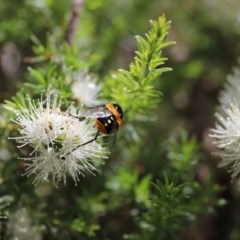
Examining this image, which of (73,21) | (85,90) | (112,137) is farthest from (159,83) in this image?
(112,137)

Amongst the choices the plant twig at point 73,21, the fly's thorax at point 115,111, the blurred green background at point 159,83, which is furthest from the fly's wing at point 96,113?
the plant twig at point 73,21

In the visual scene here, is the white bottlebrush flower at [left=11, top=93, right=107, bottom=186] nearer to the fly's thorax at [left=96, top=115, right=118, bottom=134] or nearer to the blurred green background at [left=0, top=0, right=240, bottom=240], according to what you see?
the fly's thorax at [left=96, top=115, right=118, bottom=134]

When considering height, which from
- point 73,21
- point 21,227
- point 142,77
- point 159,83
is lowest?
point 21,227

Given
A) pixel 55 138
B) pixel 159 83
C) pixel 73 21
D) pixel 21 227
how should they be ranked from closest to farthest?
pixel 55 138 < pixel 21 227 < pixel 73 21 < pixel 159 83

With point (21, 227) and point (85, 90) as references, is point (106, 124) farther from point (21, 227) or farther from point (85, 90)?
point (21, 227)

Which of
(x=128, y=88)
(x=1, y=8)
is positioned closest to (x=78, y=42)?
(x=1, y=8)
